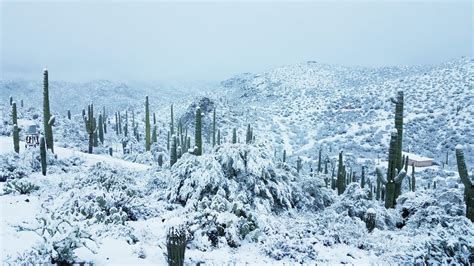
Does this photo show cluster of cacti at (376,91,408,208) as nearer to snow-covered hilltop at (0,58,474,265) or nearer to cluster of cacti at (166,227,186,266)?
snow-covered hilltop at (0,58,474,265)

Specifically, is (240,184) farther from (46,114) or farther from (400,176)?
(46,114)

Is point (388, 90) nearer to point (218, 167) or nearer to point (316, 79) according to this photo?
point (316, 79)

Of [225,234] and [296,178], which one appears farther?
[296,178]

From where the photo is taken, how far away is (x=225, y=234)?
7.75 meters

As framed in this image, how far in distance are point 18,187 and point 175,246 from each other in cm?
688

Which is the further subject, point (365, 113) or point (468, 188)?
point (365, 113)

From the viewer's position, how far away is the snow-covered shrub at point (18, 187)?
33.4ft

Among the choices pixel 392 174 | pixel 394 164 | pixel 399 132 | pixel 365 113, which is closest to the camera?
pixel 392 174

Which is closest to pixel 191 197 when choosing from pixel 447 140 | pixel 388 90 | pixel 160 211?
pixel 160 211

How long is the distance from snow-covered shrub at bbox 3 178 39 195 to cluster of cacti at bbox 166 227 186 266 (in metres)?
6.41

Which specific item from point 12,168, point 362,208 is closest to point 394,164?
point 362,208

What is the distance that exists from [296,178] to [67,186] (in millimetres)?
7610

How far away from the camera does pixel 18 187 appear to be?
34.7 ft

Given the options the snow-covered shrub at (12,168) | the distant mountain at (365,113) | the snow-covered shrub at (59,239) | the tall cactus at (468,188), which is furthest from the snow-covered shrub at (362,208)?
the distant mountain at (365,113)
